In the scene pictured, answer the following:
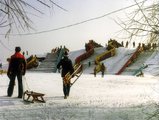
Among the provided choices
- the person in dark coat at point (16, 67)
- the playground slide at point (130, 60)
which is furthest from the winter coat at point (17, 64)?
the playground slide at point (130, 60)

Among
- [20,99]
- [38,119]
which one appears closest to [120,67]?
[20,99]

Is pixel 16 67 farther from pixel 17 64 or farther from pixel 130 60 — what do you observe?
pixel 130 60

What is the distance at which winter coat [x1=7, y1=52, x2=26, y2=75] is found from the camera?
587 inches

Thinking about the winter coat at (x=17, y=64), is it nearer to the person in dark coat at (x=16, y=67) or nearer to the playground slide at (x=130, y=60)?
the person in dark coat at (x=16, y=67)

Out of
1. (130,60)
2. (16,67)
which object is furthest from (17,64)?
(130,60)

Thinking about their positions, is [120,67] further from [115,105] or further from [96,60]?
[115,105]

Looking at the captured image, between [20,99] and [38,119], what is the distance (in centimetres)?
358

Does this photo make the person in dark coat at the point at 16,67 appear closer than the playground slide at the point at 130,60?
Yes

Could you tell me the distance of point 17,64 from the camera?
15008 millimetres

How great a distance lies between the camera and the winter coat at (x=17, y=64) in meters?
14.9

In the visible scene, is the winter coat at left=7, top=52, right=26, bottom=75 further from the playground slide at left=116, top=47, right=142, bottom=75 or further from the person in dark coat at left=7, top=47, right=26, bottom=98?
the playground slide at left=116, top=47, right=142, bottom=75

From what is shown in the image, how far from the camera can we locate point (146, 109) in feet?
43.0

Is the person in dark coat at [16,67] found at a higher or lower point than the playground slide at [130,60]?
lower

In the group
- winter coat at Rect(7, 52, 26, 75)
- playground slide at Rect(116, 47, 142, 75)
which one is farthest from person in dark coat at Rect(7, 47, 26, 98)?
playground slide at Rect(116, 47, 142, 75)
